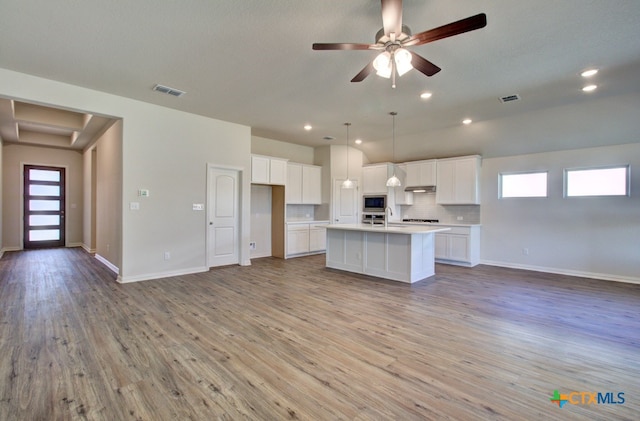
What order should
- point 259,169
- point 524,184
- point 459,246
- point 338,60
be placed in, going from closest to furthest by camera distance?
point 338,60
point 524,184
point 459,246
point 259,169

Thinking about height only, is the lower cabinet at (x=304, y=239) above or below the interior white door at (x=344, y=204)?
below

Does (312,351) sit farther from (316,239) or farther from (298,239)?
(316,239)

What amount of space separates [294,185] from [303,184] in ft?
1.00

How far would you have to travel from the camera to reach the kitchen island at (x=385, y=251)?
4988 millimetres

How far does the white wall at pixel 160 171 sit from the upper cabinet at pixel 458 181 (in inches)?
191

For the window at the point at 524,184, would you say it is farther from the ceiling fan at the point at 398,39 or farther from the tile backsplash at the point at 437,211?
the ceiling fan at the point at 398,39

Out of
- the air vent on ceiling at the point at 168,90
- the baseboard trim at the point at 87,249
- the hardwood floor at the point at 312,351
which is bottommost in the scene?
the hardwood floor at the point at 312,351

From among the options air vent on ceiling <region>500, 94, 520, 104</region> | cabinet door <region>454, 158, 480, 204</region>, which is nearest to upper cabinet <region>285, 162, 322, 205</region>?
cabinet door <region>454, 158, 480, 204</region>

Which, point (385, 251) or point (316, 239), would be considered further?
point (316, 239)

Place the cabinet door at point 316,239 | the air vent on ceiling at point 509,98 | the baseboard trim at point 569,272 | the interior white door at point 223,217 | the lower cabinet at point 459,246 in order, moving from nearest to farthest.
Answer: the air vent on ceiling at point 509,98 < the baseboard trim at point 569,272 < the interior white door at point 223,217 < the lower cabinet at point 459,246 < the cabinet door at point 316,239

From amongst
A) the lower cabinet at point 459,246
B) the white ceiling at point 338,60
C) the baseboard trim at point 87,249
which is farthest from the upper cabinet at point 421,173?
the baseboard trim at point 87,249

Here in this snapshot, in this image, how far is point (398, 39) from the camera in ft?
8.36

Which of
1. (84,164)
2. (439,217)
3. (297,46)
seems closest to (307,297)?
(297,46)

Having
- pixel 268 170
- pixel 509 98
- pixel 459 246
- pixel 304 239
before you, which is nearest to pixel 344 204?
pixel 304 239
